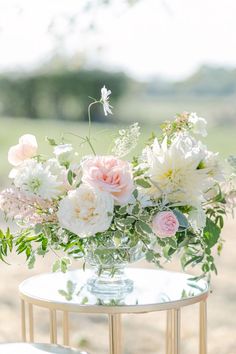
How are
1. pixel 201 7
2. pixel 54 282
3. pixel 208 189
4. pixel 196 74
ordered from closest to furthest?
pixel 208 189 < pixel 54 282 < pixel 201 7 < pixel 196 74

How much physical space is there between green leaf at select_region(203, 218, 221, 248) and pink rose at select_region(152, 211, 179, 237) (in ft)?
0.42

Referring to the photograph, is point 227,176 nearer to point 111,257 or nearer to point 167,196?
point 167,196

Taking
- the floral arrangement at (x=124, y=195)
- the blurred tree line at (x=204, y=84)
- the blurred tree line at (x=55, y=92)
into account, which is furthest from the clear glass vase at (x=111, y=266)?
the blurred tree line at (x=55, y=92)

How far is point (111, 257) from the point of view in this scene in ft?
5.89

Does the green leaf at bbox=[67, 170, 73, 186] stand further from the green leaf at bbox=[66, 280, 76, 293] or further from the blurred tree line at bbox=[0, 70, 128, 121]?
the blurred tree line at bbox=[0, 70, 128, 121]

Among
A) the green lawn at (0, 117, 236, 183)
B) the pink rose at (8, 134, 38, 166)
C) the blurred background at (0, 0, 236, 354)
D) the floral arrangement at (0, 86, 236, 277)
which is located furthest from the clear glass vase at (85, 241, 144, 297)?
the green lawn at (0, 117, 236, 183)

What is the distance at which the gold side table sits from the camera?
6.01 ft

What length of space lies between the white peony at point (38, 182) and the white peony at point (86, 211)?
0.04m

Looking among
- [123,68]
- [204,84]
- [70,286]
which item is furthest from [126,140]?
[204,84]

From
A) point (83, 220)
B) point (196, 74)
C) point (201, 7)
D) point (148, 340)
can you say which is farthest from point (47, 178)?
point (196, 74)

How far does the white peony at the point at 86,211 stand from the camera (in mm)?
1647

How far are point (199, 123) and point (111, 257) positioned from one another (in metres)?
0.37

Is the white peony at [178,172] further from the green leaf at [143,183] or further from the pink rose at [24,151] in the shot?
the pink rose at [24,151]

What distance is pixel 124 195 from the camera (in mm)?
1669
